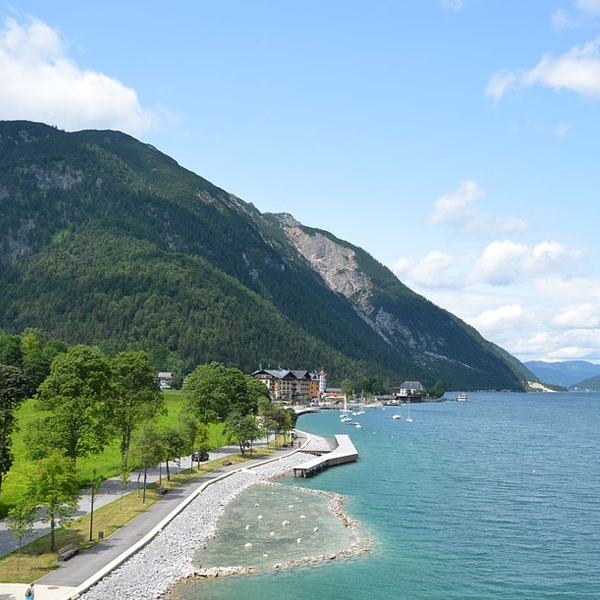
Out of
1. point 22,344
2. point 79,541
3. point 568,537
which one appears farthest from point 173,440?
point 22,344

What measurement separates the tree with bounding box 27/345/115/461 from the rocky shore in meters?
16.4

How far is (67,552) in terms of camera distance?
2024 inches

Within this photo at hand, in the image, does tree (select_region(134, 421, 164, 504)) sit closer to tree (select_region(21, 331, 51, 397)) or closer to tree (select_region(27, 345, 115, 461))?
tree (select_region(27, 345, 115, 461))

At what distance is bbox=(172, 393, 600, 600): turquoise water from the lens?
169ft

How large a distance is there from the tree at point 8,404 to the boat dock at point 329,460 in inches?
2105

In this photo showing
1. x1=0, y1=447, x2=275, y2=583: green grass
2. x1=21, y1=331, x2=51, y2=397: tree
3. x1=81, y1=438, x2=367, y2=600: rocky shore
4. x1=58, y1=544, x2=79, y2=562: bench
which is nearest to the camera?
x1=81, y1=438, x2=367, y2=600: rocky shore

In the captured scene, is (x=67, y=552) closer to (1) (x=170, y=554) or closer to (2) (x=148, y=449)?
(1) (x=170, y=554)

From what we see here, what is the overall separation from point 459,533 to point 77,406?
49531mm

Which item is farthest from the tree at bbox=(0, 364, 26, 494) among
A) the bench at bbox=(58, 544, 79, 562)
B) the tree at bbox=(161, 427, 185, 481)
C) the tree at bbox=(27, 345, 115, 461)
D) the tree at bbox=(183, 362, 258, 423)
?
the tree at bbox=(183, 362, 258, 423)

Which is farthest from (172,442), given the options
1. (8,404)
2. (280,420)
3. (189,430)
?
(280,420)

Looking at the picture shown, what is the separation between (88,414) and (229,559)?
3562cm

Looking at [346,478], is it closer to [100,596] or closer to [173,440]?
[173,440]

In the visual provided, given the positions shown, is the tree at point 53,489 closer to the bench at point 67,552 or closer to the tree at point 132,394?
the bench at point 67,552

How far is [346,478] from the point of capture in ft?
344
